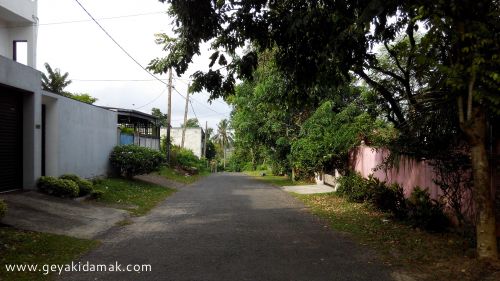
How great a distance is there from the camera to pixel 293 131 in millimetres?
27953

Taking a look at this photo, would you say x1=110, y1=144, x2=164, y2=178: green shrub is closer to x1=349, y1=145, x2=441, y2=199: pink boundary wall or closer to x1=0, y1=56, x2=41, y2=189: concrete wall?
x1=0, y1=56, x2=41, y2=189: concrete wall

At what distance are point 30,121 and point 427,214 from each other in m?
10.5

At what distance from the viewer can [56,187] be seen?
12508 mm

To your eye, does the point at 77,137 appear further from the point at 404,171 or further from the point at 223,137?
the point at 223,137

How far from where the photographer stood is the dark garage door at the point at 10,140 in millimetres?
11844

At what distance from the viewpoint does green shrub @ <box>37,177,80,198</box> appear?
12539mm

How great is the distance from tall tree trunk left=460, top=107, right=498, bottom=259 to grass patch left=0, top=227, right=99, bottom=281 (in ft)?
19.7

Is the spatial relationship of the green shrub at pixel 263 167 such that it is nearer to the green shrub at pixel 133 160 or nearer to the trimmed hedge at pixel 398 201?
the green shrub at pixel 133 160

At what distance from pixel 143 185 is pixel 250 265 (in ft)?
46.2

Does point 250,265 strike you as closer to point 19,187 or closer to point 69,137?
point 19,187

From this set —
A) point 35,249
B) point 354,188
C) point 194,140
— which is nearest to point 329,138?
point 354,188

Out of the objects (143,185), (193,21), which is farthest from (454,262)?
(143,185)

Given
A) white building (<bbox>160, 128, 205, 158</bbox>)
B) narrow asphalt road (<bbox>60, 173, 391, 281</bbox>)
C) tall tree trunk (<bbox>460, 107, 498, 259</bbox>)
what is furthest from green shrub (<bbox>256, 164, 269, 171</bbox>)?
tall tree trunk (<bbox>460, 107, 498, 259</bbox>)

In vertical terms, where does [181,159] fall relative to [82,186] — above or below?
below
